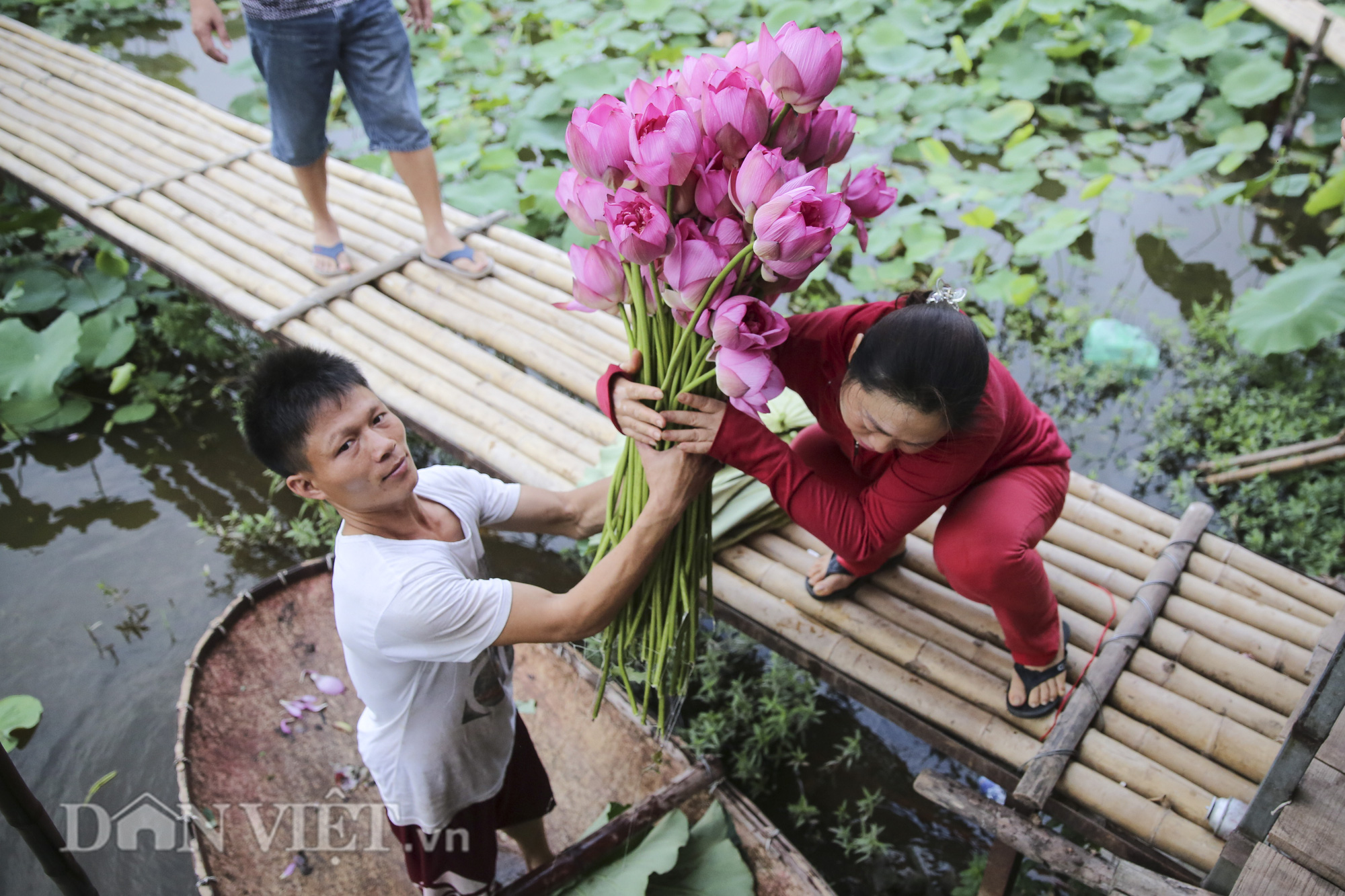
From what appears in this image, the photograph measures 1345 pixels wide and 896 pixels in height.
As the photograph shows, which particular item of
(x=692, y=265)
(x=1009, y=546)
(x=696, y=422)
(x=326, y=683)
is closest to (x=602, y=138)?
(x=692, y=265)

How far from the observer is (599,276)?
3.73 ft

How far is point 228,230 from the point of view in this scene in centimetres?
323

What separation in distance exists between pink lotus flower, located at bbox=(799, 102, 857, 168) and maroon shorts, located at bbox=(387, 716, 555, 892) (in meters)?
1.13

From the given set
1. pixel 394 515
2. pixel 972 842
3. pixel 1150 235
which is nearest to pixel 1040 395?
pixel 1150 235

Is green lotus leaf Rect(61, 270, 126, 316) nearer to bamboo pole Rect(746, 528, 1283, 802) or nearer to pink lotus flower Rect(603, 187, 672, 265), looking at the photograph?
bamboo pole Rect(746, 528, 1283, 802)

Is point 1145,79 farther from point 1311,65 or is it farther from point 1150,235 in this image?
point 1150,235

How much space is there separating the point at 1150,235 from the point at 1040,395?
121 cm

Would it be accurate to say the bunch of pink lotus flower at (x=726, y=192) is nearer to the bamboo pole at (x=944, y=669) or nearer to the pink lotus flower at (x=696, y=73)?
the pink lotus flower at (x=696, y=73)

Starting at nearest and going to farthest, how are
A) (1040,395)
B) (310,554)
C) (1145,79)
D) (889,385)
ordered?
(889,385) → (310,554) → (1040,395) → (1145,79)

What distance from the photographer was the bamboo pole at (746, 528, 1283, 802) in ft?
5.22

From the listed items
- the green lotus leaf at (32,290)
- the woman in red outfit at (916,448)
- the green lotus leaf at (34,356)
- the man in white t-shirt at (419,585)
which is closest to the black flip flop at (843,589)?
the woman in red outfit at (916,448)

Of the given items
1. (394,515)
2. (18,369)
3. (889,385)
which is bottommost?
(18,369)

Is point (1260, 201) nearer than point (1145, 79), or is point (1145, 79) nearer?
point (1260, 201)

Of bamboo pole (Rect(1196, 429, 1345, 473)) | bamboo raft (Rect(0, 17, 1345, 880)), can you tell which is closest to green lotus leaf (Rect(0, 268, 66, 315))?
bamboo raft (Rect(0, 17, 1345, 880))
